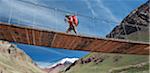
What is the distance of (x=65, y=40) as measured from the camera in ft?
42.3

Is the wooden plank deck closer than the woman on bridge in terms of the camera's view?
Yes

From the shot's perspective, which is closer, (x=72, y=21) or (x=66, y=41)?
(x=66, y=41)

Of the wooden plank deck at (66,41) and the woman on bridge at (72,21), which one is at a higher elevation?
the woman on bridge at (72,21)

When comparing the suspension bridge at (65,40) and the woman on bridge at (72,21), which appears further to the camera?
the woman on bridge at (72,21)

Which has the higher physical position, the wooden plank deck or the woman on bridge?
the woman on bridge

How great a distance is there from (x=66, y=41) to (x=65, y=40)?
0.22m

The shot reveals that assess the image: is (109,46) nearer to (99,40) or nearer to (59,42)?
(99,40)

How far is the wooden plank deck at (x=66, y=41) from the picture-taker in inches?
472

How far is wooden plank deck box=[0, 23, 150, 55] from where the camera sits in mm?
11984

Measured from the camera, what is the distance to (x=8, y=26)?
11.3m

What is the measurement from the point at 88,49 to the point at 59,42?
178 centimetres

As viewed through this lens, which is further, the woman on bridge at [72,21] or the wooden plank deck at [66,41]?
the woman on bridge at [72,21]

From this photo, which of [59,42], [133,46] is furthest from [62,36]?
[133,46]

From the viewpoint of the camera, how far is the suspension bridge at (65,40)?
38.9 feet
